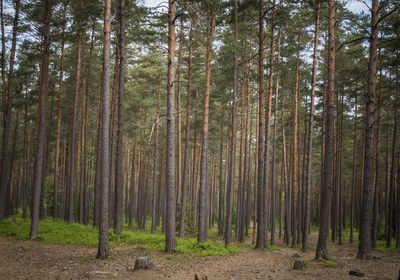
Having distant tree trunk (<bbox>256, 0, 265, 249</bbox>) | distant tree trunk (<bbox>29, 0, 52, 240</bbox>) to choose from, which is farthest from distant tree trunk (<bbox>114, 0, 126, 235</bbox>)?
distant tree trunk (<bbox>256, 0, 265, 249</bbox>)

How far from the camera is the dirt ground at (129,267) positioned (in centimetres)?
760

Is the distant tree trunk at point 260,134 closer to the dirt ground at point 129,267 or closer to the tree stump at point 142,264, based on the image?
the dirt ground at point 129,267

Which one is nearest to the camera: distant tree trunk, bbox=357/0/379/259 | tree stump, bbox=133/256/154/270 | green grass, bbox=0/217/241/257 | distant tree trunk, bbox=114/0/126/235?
tree stump, bbox=133/256/154/270

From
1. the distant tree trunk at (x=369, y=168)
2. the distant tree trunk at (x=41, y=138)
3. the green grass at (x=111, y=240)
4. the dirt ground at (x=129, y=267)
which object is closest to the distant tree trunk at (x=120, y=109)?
the green grass at (x=111, y=240)

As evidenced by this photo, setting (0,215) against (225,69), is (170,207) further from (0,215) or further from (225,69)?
Answer: (0,215)

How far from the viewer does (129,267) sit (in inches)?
341

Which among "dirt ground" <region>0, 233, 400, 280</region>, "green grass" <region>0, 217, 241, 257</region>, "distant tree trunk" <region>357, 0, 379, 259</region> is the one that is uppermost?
"distant tree trunk" <region>357, 0, 379, 259</region>

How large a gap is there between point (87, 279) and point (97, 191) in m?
10.7

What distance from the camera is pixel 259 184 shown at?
15.0m

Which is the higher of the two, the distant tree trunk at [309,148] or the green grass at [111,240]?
the distant tree trunk at [309,148]

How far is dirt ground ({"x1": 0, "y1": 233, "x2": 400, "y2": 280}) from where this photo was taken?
24.9 ft

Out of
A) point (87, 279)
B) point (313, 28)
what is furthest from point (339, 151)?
point (87, 279)

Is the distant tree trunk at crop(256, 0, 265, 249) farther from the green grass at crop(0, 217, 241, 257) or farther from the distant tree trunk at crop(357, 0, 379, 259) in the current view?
the distant tree trunk at crop(357, 0, 379, 259)

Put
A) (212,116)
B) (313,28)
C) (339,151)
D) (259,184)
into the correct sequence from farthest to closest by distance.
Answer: (212,116) → (339,151) → (313,28) → (259,184)
